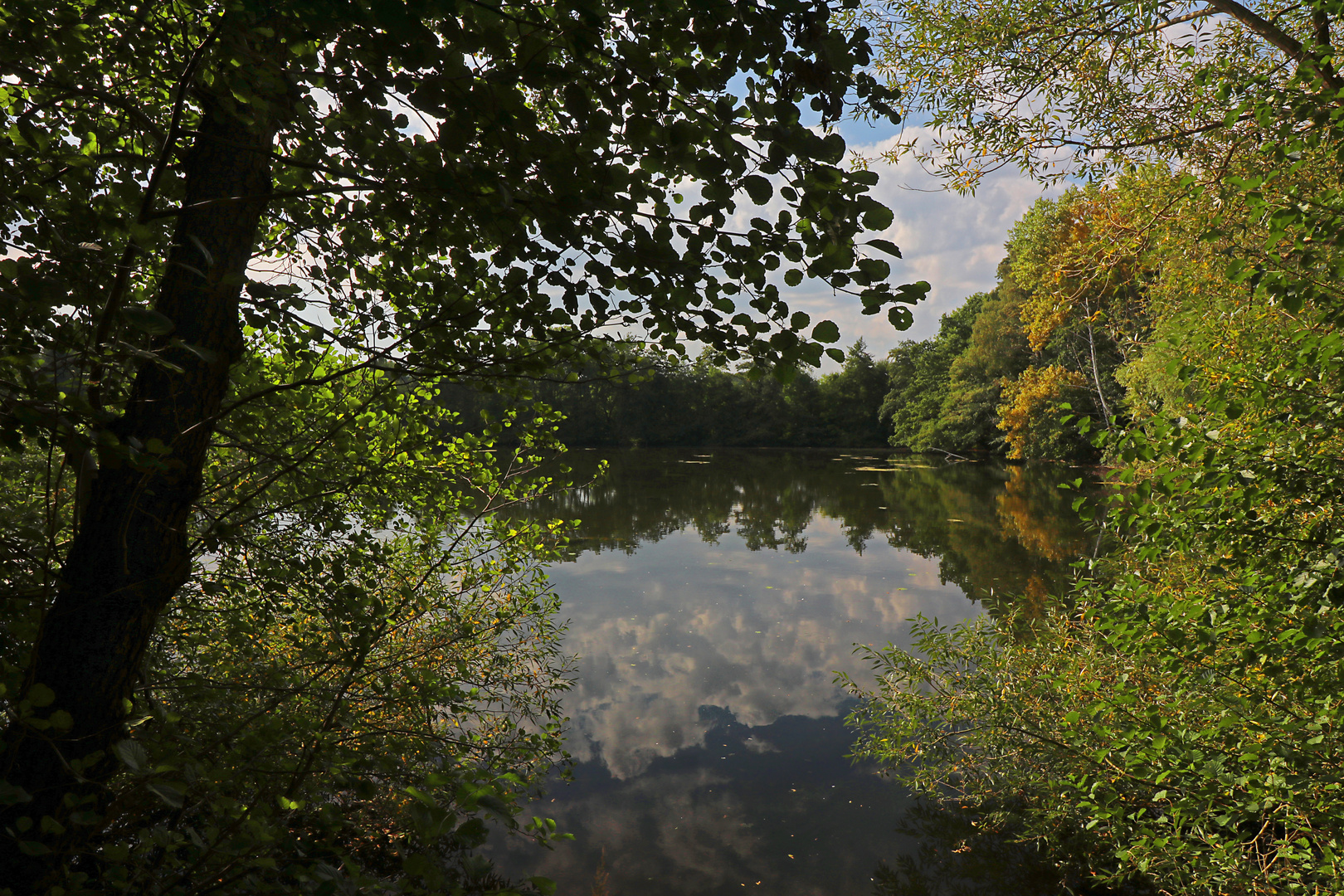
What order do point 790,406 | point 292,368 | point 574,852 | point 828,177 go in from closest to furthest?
point 828,177, point 292,368, point 574,852, point 790,406

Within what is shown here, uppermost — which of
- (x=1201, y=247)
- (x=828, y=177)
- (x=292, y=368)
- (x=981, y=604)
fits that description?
(x=1201, y=247)

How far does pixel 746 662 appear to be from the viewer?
9312 millimetres

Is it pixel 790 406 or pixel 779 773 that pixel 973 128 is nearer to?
pixel 779 773

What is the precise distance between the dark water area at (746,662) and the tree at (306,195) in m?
3.95

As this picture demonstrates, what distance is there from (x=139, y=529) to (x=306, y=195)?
1045mm

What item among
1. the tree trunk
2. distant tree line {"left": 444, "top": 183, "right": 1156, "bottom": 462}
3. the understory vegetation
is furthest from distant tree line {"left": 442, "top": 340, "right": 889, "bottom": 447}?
the tree trunk

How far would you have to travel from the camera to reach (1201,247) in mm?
6914

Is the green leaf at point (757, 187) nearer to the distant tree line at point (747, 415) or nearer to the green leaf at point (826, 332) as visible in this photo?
the green leaf at point (826, 332)

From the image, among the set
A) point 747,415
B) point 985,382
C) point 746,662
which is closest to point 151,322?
point 746,662

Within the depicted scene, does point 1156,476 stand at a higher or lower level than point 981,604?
higher

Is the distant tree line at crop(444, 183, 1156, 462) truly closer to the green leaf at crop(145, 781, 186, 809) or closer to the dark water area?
the green leaf at crop(145, 781, 186, 809)

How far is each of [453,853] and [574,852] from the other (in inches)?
Result: 38.8

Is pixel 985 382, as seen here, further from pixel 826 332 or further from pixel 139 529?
pixel 139 529

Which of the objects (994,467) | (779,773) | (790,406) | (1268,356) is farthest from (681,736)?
(790,406)
